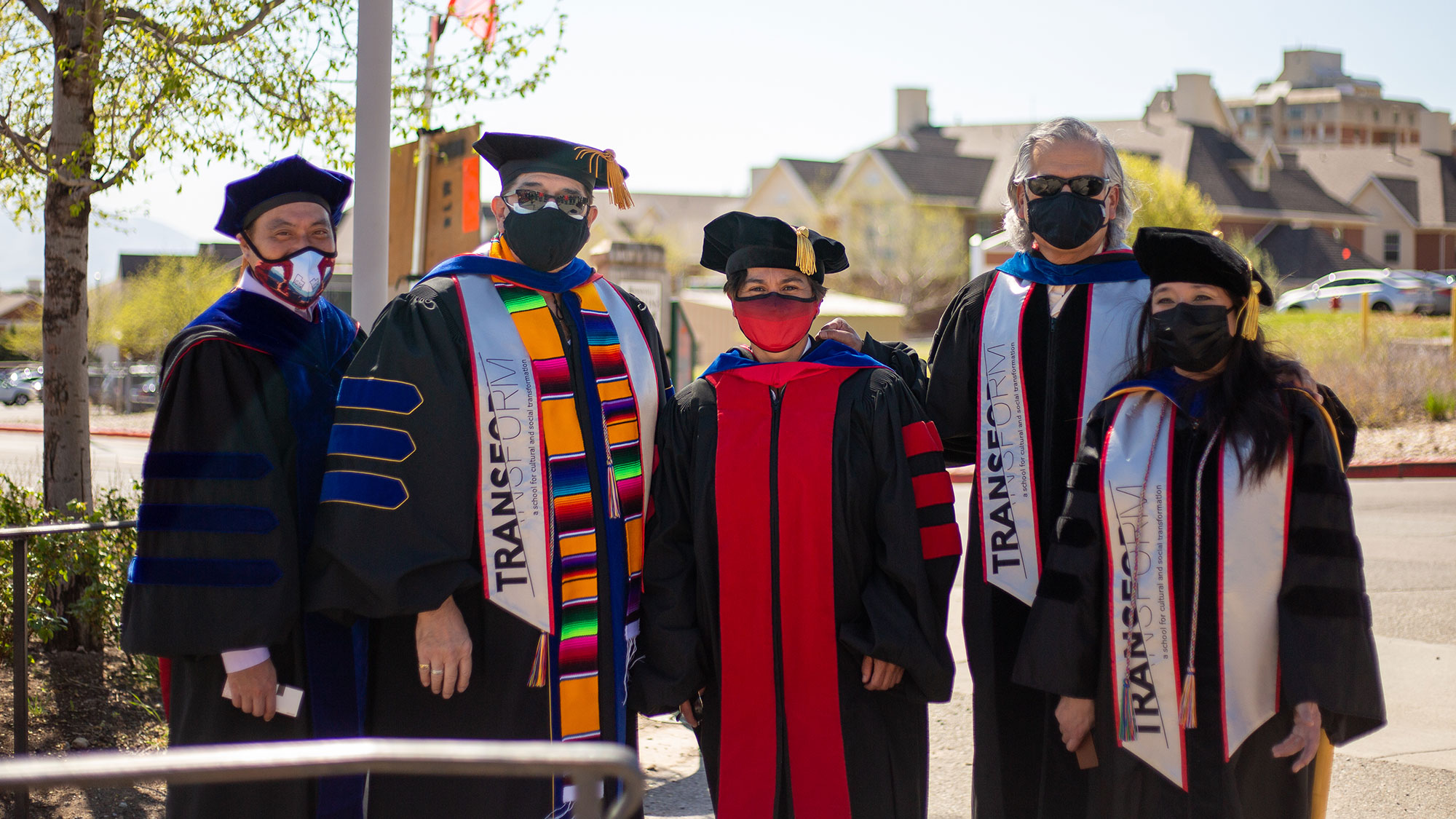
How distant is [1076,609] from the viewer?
2.76 meters

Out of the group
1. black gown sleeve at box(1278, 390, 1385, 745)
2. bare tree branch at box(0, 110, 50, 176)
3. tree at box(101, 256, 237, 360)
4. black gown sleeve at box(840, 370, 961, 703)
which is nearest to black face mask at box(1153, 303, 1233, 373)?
black gown sleeve at box(1278, 390, 1385, 745)

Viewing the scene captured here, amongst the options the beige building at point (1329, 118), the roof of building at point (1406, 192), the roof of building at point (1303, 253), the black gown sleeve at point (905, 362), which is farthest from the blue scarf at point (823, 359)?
the beige building at point (1329, 118)

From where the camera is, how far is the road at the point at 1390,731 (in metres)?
4.21

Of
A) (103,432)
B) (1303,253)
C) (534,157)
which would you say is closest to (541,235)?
(534,157)

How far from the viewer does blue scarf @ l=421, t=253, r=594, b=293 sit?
10.0 feet

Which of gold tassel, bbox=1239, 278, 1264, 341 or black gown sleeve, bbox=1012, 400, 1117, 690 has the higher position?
gold tassel, bbox=1239, 278, 1264, 341

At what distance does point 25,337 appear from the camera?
42.2 m

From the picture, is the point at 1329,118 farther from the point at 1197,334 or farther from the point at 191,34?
the point at 1197,334

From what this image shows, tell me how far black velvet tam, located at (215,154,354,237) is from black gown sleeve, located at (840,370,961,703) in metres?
1.55

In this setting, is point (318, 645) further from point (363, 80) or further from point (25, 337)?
point (25, 337)

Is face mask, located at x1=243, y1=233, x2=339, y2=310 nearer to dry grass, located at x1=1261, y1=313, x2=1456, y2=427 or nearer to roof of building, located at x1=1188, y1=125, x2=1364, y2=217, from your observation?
dry grass, located at x1=1261, y1=313, x2=1456, y2=427

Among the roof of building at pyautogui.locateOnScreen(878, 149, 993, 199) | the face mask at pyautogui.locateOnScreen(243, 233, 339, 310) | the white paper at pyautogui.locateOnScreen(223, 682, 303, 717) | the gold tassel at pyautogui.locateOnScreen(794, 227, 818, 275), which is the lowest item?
the white paper at pyautogui.locateOnScreen(223, 682, 303, 717)

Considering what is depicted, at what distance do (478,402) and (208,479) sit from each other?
0.64m

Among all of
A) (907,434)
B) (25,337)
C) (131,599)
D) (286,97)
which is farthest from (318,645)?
(25,337)
